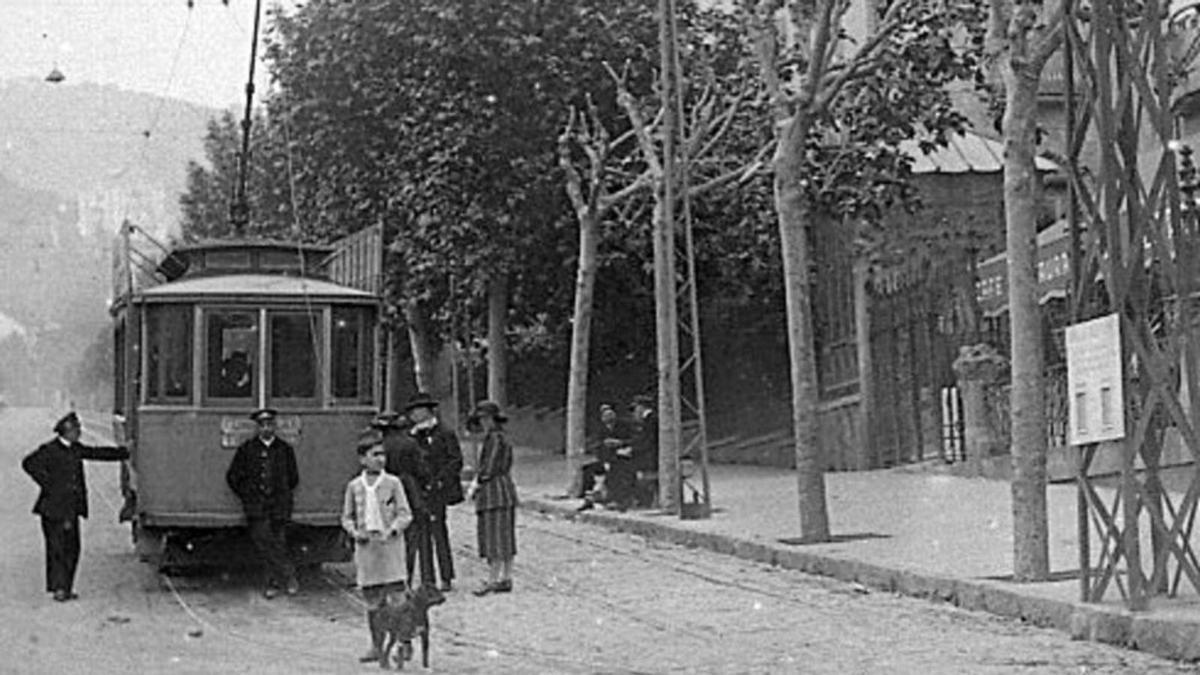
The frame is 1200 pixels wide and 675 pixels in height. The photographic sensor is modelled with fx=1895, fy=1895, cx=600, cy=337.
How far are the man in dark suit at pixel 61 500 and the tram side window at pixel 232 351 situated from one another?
5.02 feet

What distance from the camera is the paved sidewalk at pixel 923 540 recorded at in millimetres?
12781

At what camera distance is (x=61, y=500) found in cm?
1695

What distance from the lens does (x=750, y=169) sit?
2639cm

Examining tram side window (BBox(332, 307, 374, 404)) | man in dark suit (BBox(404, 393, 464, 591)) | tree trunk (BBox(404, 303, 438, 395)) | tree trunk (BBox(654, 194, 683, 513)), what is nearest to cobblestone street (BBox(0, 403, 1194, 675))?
man in dark suit (BBox(404, 393, 464, 591))

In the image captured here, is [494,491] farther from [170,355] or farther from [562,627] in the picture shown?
[170,355]

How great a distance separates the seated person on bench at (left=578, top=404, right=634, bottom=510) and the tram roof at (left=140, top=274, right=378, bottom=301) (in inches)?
376

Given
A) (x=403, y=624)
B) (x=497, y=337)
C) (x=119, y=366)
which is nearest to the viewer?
(x=403, y=624)

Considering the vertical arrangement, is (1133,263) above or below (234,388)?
above

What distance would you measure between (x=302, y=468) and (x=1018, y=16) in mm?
7281

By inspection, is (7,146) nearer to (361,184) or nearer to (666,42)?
(361,184)

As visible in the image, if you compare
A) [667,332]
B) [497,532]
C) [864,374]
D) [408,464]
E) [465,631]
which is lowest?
[465,631]

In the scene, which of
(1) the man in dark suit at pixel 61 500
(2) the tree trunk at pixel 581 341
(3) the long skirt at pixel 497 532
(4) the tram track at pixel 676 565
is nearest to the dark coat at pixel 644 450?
(4) the tram track at pixel 676 565

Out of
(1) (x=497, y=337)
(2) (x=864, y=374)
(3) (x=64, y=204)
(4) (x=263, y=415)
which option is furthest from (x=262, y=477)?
(1) (x=497, y=337)

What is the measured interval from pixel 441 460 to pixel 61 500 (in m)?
3.46
